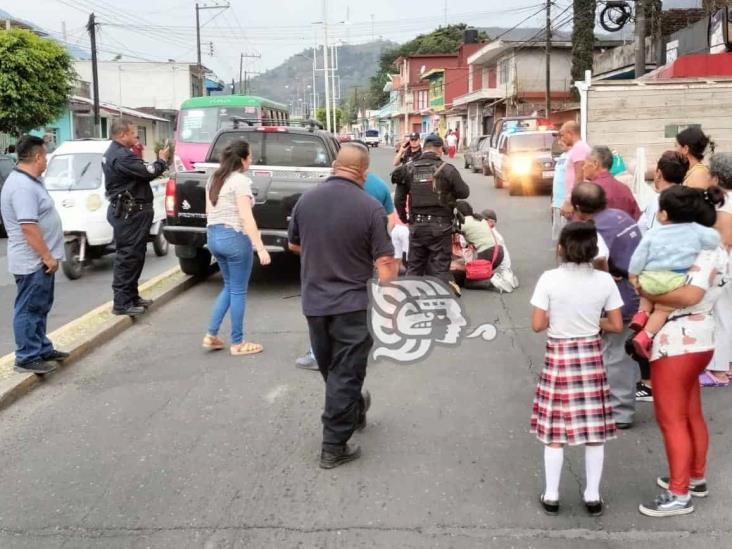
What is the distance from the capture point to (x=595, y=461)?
3.54 metres

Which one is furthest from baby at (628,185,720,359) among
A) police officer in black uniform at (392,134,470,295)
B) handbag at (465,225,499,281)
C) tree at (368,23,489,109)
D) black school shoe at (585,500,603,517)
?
tree at (368,23,489,109)

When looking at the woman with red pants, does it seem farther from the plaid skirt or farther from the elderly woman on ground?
the elderly woman on ground

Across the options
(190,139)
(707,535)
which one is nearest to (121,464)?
(707,535)

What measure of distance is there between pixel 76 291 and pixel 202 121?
527 inches

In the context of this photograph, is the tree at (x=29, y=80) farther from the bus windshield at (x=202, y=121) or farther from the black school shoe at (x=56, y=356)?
the black school shoe at (x=56, y=356)

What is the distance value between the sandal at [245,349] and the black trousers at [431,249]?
79.5 inches

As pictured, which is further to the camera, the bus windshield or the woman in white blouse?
the bus windshield

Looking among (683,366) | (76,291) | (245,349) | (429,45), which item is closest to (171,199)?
(76,291)

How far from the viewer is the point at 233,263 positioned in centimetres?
611

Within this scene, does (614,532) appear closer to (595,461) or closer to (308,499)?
(595,461)

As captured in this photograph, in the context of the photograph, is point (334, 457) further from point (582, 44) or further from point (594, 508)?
point (582, 44)

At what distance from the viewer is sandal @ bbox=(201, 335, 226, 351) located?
645 cm

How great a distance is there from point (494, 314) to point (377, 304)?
304 centimetres

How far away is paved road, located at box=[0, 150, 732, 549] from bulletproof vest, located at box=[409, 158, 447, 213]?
1.64 m
